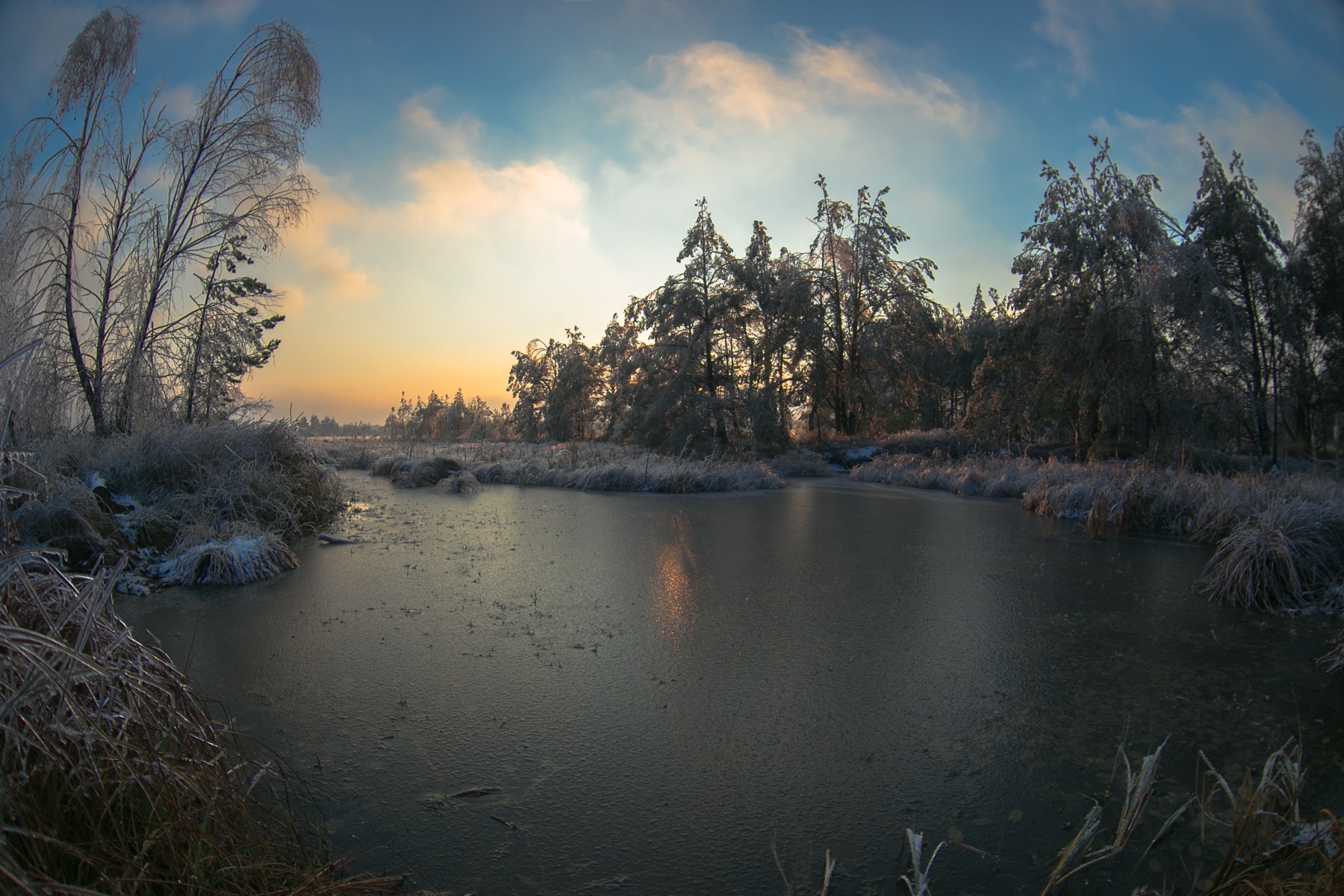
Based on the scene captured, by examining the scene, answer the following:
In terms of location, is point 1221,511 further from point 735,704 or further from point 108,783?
point 108,783

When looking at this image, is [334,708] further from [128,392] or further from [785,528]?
Result: [128,392]

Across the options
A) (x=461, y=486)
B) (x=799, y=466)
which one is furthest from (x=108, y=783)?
(x=799, y=466)

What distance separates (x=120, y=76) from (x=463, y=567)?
8.89 metres

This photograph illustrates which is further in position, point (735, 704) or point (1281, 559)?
point (1281, 559)

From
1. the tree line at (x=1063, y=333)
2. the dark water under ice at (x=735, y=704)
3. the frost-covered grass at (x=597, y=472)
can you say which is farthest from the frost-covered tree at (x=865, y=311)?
the dark water under ice at (x=735, y=704)

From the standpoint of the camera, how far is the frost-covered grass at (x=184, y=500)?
17.9ft

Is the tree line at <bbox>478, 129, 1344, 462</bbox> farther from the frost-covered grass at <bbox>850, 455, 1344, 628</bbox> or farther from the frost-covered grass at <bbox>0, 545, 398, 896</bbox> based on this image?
the frost-covered grass at <bbox>0, 545, 398, 896</bbox>

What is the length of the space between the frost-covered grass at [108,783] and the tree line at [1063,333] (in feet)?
57.6

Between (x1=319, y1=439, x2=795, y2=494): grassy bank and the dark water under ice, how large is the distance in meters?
7.69

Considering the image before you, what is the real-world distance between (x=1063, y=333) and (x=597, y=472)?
40.8 ft

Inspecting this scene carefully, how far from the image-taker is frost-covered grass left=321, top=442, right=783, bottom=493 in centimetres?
1398

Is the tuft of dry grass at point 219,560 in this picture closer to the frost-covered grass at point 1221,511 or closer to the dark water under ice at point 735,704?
the dark water under ice at point 735,704

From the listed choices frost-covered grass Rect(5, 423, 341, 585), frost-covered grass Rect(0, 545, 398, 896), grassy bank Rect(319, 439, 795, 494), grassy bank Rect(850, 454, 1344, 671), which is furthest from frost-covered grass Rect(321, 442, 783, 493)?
frost-covered grass Rect(0, 545, 398, 896)

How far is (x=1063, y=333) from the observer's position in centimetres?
1678
